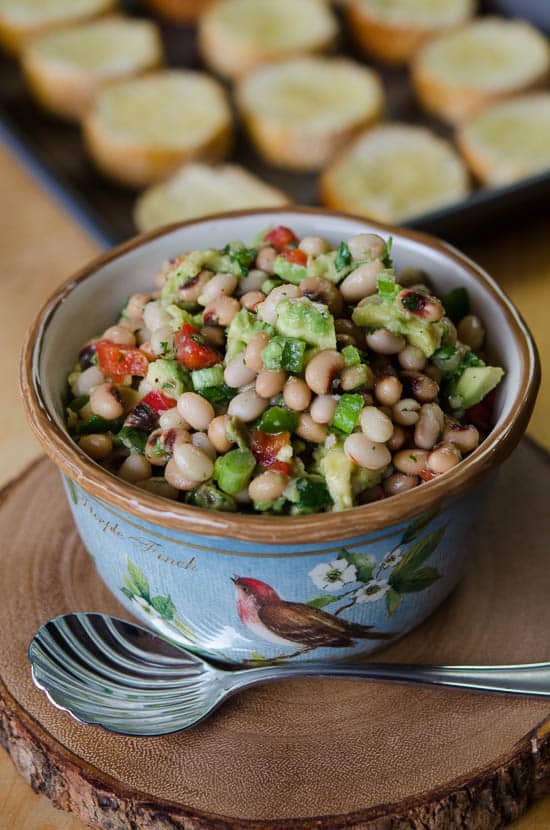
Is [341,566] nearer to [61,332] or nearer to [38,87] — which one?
[61,332]

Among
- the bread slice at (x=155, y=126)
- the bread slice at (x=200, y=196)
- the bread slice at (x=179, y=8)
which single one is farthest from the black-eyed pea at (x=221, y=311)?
the bread slice at (x=179, y=8)

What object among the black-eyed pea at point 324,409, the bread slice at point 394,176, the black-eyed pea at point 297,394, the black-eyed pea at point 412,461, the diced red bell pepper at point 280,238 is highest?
the diced red bell pepper at point 280,238

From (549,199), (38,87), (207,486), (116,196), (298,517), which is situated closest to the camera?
(298,517)

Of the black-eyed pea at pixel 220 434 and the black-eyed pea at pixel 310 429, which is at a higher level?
the black-eyed pea at pixel 220 434

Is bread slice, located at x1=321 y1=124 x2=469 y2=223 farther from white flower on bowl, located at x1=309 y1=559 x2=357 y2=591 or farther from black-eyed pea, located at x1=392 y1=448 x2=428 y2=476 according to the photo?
white flower on bowl, located at x1=309 y1=559 x2=357 y2=591

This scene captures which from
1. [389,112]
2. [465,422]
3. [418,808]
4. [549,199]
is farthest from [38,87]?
[418,808]

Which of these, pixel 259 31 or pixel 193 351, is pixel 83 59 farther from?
pixel 193 351

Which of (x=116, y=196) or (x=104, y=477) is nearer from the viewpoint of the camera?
(x=104, y=477)

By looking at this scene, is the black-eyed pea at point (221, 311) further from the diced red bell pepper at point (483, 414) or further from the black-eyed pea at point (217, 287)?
the diced red bell pepper at point (483, 414)
